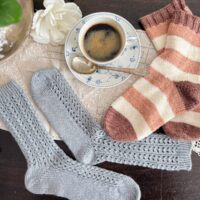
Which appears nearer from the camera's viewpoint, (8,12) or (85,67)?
(8,12)

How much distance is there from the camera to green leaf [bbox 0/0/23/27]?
527mm

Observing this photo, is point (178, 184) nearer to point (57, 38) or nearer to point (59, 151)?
point (59, 151)

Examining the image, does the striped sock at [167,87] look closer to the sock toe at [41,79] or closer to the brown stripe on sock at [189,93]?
the brown stripe on sock at [189,93]

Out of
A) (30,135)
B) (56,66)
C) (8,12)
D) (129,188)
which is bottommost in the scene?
(129,188)

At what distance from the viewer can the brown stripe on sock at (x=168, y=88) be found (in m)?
0.72

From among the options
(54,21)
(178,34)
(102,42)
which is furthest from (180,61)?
(54,21)

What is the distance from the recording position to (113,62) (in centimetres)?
73

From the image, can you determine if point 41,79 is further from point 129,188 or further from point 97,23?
point 129,188

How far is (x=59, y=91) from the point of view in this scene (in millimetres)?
745

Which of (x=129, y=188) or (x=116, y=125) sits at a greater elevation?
(x=116, y=125)

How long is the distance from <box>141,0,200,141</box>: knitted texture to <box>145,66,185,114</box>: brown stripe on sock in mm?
24

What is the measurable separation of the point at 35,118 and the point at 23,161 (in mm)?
94

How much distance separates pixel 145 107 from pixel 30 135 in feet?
0.80

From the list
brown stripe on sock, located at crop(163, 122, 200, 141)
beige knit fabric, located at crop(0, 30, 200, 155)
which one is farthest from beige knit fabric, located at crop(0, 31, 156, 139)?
brown stripe on sock, located at crop(163, 122, 200, 141)
